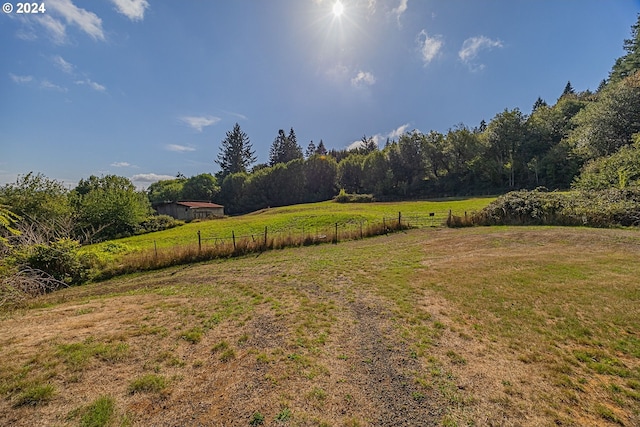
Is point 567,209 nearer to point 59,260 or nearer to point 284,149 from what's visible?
point 59,260

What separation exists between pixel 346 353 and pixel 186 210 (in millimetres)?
56950

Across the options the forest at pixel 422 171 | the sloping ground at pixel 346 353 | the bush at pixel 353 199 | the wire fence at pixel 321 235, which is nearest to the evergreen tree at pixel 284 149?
the forest at pixel 422 171

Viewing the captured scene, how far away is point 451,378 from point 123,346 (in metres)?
6.66

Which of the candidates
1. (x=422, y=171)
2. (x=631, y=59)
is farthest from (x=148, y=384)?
(x=631, y=59)

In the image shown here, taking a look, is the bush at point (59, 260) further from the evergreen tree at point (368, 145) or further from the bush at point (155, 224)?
the evergreen tree at point (368, 145)

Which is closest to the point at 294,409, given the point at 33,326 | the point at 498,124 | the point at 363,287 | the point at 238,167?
the point at 363,287

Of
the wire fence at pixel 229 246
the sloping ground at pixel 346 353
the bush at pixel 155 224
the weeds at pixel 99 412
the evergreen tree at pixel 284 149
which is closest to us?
the weeds at pixel 99 412

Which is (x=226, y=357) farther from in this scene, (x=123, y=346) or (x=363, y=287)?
(x=363, y=287)

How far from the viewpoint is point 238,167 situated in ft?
299

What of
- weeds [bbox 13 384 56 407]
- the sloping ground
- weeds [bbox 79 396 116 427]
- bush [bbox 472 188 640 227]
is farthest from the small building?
weeds [bbox 79 396 116 427]

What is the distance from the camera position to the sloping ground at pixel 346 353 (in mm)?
4082

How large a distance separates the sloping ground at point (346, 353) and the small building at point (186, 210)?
1867 inches

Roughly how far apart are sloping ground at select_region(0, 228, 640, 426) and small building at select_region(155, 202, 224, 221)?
47.4 m

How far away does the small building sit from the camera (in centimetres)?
5494
